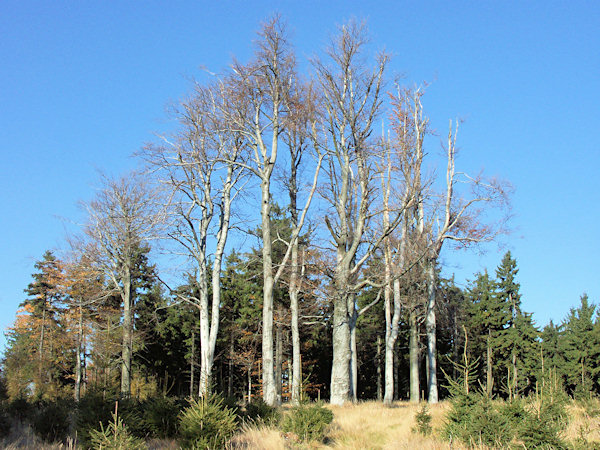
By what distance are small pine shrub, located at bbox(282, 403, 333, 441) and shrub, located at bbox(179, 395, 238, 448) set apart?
1808 millimetres

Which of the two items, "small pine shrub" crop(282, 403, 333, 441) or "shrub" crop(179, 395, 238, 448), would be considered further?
"small pine shrub" crop(282, 403, 333, 441)

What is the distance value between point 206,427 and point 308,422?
2.57 m

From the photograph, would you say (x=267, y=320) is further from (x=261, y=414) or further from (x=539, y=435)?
(x=539, y=435)

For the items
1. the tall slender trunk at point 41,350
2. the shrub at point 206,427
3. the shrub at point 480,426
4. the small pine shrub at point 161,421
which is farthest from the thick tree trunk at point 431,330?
the tall slender trunk at point 41,350

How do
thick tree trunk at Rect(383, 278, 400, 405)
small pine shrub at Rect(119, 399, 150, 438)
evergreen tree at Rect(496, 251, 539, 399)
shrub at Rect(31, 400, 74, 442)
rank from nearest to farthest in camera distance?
small pine shrub at Rect(119, 399, 150, 438), shrub at Rect(31, 400, 74, 442), thick tree trunk at Rect(383, 278, 400, 405), evergreen tree at Rect(496, 251, 539, 399)

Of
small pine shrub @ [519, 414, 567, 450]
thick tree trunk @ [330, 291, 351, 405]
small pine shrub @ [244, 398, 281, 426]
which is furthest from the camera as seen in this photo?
thick tree trunk @ [330, 291, 351, 405]

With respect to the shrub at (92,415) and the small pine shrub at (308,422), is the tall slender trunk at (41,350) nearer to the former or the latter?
the shrub at (92,415)

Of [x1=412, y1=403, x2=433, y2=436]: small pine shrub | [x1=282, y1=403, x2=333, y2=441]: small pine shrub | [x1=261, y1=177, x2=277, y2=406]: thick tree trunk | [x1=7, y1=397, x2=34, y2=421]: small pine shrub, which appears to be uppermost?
[x1=261, y1=177, x2=277, y2=406]: thick tree trunk

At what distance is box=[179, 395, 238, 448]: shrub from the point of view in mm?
8500

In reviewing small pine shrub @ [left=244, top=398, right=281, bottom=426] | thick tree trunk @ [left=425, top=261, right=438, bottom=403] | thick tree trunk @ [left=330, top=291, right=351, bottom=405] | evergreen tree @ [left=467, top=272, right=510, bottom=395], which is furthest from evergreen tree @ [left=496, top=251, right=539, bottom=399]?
small pine shrub @ [left=244, top=398, right=281, bottom=426]

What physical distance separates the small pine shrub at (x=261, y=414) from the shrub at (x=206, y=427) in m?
2.92

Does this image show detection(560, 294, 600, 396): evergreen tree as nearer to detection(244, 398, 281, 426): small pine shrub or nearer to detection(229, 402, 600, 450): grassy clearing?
detection(229, 402, 600, 450): grassy clearing

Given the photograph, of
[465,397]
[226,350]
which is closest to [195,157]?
[465,397]

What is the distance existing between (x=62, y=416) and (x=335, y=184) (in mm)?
12154
